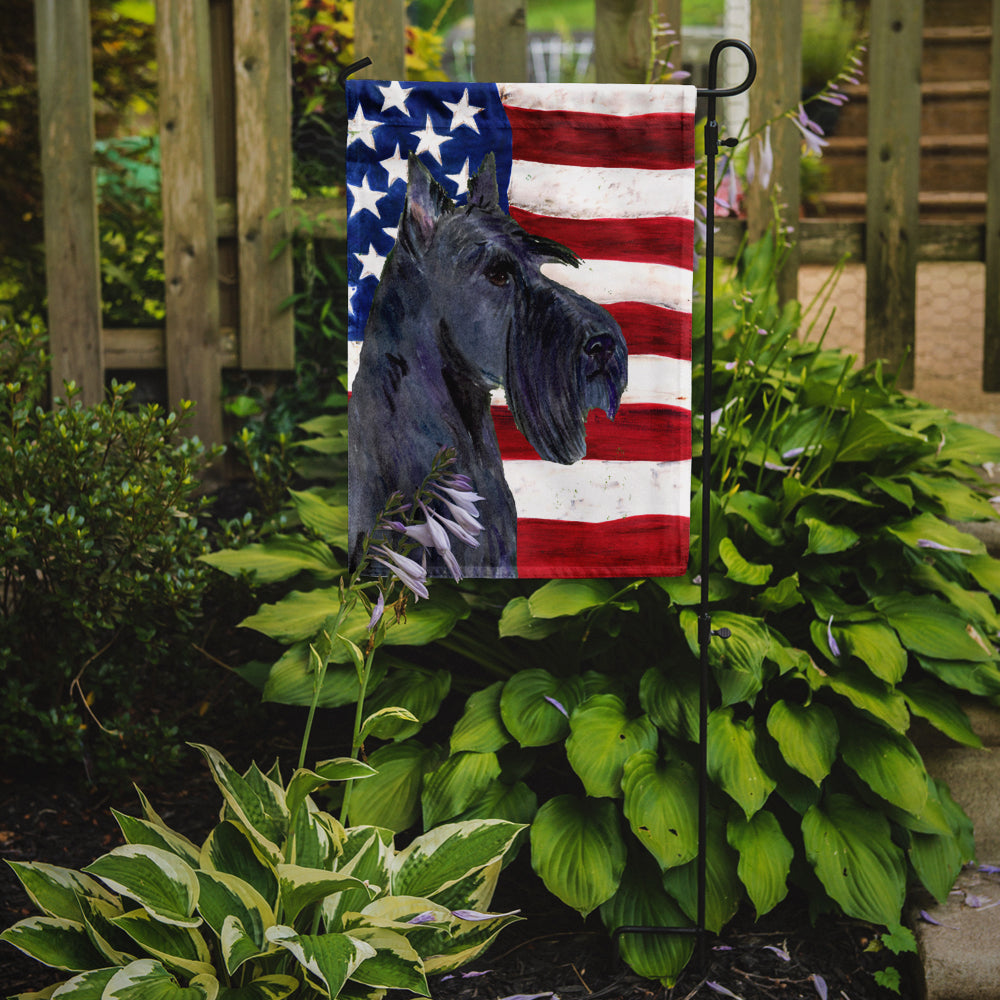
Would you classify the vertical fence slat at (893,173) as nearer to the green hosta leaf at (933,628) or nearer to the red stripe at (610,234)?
the green hosta leaf at (933,628)

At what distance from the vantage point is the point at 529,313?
80.5 inches

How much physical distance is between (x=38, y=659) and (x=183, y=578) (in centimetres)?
44

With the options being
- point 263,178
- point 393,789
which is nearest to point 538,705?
point 393,789

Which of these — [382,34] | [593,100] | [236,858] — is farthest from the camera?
[382,34]

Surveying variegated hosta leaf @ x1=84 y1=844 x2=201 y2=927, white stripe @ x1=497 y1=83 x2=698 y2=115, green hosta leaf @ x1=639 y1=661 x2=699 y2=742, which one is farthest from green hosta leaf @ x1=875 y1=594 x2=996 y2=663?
variegated hosta leaf @ x1=84 y1=844 x2=201 y2=927

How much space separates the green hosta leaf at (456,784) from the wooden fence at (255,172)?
1983mm

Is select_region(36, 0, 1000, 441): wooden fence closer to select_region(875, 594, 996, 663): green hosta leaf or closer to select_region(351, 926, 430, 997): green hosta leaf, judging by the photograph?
select_region(875, 594, 996, 663): green hosta leaf

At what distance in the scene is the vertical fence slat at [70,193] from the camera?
11.7 feet

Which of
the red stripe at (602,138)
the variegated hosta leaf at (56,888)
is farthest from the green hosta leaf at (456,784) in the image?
the red stripe at (602,138)

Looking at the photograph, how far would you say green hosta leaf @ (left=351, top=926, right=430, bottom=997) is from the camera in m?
1.68

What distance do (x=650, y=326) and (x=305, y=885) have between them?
3.95 ft

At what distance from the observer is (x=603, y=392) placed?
2.09 m

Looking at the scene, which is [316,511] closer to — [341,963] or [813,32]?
[341,963]

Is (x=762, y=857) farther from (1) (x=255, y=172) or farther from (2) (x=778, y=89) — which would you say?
(1) (x=255, y=172)
